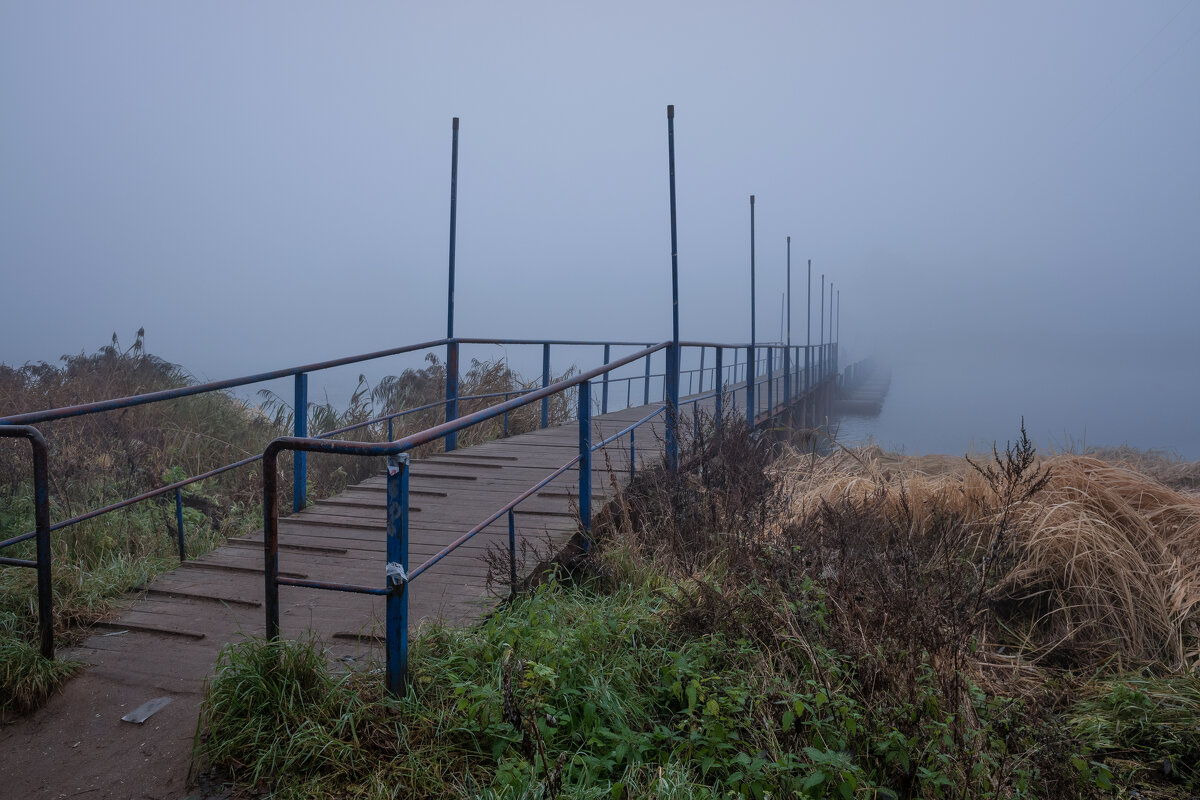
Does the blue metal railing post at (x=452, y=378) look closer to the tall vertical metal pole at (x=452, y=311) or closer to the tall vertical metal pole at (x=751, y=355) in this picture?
the tall vertical metal pole at (x=452, y=311)

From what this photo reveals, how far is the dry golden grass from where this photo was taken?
480 centimetres

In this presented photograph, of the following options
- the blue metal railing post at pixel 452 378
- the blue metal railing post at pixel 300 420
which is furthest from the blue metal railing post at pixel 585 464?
the blue metal railing post at pixel 452 378

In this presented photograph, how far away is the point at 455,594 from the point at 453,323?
4.68 metres

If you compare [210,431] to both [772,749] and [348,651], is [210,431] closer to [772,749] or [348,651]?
[348,651]

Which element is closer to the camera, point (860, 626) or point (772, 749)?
point (772, 749)

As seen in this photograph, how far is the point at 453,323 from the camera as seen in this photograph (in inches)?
320

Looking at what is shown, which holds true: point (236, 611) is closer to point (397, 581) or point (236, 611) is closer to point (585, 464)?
point (397, 581)

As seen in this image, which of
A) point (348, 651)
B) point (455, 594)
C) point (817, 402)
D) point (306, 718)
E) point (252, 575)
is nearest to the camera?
point (306, 718)

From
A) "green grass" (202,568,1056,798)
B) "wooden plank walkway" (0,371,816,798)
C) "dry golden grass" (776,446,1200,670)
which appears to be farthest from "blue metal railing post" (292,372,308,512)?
"dry golden grass" (776,446,1200,670)

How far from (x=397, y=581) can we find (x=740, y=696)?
1195mm

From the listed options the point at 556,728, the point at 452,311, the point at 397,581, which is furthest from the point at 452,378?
the point at 556,728

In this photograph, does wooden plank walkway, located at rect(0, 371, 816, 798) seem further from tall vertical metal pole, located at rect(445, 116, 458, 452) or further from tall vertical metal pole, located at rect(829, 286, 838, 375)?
tall vertical metal pole, located at rect(829, 286, 838, 375)

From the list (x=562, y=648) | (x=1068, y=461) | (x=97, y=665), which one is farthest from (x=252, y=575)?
(x=1068, y=461)

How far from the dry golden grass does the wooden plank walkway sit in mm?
2211
